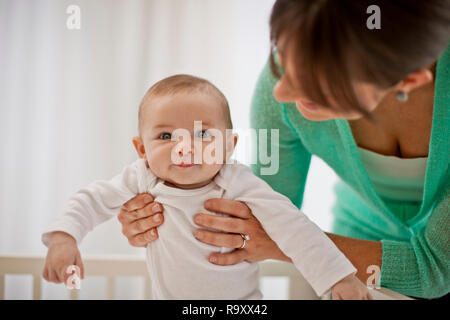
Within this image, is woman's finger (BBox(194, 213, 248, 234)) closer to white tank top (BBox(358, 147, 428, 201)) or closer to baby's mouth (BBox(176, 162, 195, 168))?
baby's mouth (BBox(176, 162, 195, 168))

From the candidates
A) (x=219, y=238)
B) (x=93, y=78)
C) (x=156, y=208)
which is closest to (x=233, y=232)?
(x=219, y=238)

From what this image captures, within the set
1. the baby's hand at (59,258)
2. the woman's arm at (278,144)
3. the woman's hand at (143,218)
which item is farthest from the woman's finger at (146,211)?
the woman's arm at (278,144)

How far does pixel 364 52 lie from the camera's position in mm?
499

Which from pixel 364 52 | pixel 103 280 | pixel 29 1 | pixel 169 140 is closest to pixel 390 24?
pixel 364 52

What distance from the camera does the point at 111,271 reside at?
989 mm

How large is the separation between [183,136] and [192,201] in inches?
4.7

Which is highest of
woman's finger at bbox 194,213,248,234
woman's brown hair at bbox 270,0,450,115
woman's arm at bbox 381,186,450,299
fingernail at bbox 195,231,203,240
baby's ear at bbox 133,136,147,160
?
woman's brown hair at bbox 270,0,450,115

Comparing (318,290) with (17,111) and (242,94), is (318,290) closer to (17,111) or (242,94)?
(242,94)

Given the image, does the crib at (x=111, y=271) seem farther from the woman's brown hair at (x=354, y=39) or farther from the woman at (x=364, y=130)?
the woman's brown hair at (x=354, y=39)

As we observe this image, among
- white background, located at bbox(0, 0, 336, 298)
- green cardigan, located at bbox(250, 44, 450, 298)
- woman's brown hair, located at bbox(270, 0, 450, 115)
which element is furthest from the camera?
white background, located at bbox(0, 0, 336, 298)

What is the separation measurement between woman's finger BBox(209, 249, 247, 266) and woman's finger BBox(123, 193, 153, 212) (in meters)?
0.15

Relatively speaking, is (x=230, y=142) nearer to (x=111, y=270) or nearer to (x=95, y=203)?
(x=95, y=203)

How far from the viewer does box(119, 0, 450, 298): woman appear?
1.63 feet

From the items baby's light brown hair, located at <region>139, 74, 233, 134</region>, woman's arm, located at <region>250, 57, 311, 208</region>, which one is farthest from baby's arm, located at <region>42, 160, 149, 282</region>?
woman's arm, located at <region>250, 57, 311, 208</region>
